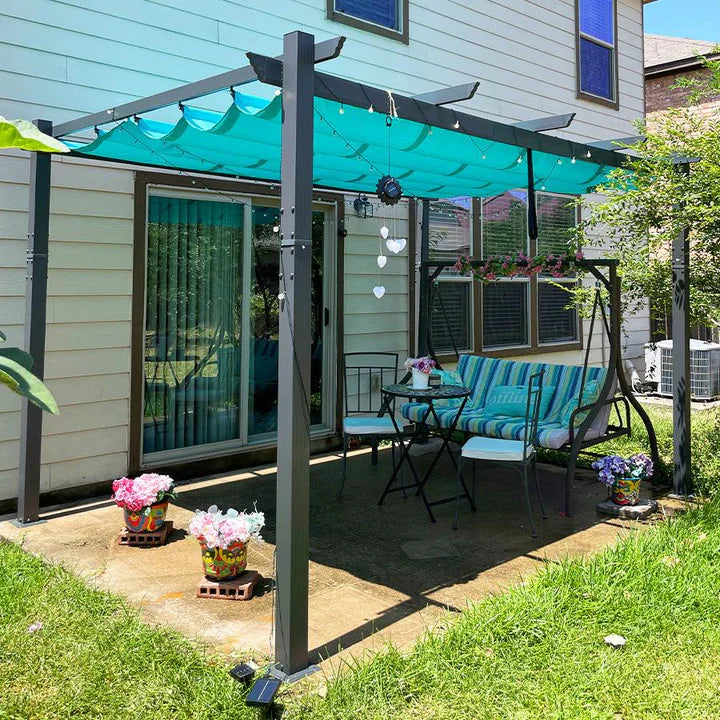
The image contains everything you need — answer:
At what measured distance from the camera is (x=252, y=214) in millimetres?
6035

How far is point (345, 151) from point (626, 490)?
293 centimetres

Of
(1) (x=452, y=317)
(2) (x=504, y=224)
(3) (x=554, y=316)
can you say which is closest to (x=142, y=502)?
(1) (x=452, y=317)

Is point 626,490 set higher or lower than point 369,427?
lower

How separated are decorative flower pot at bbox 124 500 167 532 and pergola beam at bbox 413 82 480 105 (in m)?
2.73

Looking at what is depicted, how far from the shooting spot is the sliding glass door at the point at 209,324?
18.1 ft

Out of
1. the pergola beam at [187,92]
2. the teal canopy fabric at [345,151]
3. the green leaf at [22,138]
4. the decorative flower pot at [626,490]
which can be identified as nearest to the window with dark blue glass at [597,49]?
the teal canopy fabric at [345,151]

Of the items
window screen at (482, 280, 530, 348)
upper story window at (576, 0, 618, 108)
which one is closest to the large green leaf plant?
window screen at (482, 280, 530, 348)

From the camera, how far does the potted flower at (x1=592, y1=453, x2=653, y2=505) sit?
4.77m

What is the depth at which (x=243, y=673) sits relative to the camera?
2564mm

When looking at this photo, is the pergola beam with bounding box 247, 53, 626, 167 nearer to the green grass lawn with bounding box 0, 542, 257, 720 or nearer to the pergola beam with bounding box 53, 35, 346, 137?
the pergola beam with bounding box 53, 35, 346, 137

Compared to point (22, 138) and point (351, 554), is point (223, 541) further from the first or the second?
point (22, 138)

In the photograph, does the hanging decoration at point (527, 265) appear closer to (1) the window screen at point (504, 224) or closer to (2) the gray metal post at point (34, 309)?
(1) the window screen at point (504, 224)

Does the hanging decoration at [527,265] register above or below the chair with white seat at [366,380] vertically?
above

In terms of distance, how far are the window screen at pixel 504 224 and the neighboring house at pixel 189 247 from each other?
0.15 ft
